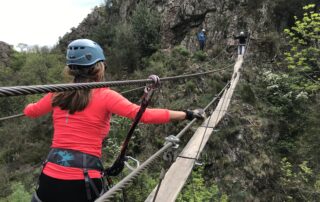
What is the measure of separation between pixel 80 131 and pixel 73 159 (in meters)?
0.17

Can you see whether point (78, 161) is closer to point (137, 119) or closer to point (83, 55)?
point (137, 119)

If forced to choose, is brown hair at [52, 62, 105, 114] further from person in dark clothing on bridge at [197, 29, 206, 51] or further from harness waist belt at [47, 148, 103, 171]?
person in dark clothing on bridge at [197, 29, 206, 51]

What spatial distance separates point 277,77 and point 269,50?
3.01 meters

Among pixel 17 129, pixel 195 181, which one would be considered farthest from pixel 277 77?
pixel 17 129

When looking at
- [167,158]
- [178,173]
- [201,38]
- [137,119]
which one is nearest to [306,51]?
[201,38]

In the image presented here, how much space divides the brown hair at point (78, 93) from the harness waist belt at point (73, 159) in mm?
241

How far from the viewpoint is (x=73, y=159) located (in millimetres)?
1898

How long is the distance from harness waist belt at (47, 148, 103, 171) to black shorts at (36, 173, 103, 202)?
9cm

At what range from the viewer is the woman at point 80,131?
1.89 m

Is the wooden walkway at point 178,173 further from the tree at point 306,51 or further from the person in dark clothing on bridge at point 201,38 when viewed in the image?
the person in dark clothing on bridge at point 201,38

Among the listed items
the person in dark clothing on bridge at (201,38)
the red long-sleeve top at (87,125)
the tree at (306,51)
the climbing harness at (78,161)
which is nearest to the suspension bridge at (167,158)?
the red long-sleeve top at (87,125)

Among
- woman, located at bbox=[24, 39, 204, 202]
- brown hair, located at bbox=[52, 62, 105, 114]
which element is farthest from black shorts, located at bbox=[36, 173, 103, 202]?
brown hair, located at bbox=[52, 62, 105, 114]

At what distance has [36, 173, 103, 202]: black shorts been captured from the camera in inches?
74.1

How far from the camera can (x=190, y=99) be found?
1020 cm
